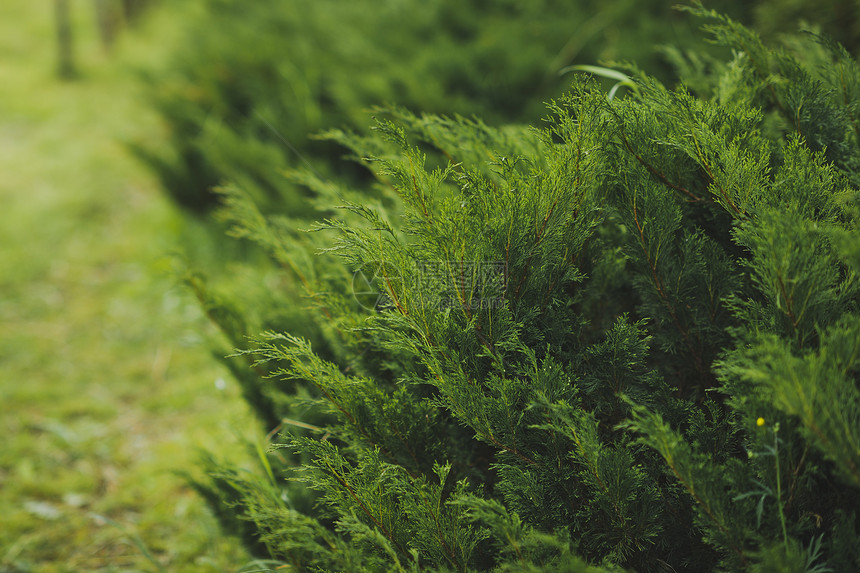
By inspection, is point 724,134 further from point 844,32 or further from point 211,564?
point 211,564

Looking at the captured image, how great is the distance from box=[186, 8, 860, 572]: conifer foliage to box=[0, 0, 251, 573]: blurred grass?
1.00 metres

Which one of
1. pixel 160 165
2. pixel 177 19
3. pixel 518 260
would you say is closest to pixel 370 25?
pixel 160 165

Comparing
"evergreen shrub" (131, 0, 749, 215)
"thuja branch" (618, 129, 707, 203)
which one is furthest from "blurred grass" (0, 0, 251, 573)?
"thuja branch" (618, 129, 707, 203)

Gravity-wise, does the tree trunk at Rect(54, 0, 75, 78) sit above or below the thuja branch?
below

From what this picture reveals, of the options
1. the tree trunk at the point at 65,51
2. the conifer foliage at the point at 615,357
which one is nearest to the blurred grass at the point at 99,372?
the conifer foliage at the point at 615,357

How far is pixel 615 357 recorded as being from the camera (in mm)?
1456

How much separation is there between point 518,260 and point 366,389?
0.55 m

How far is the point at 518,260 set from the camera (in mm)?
1467

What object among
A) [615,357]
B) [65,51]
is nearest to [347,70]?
[615,357]
